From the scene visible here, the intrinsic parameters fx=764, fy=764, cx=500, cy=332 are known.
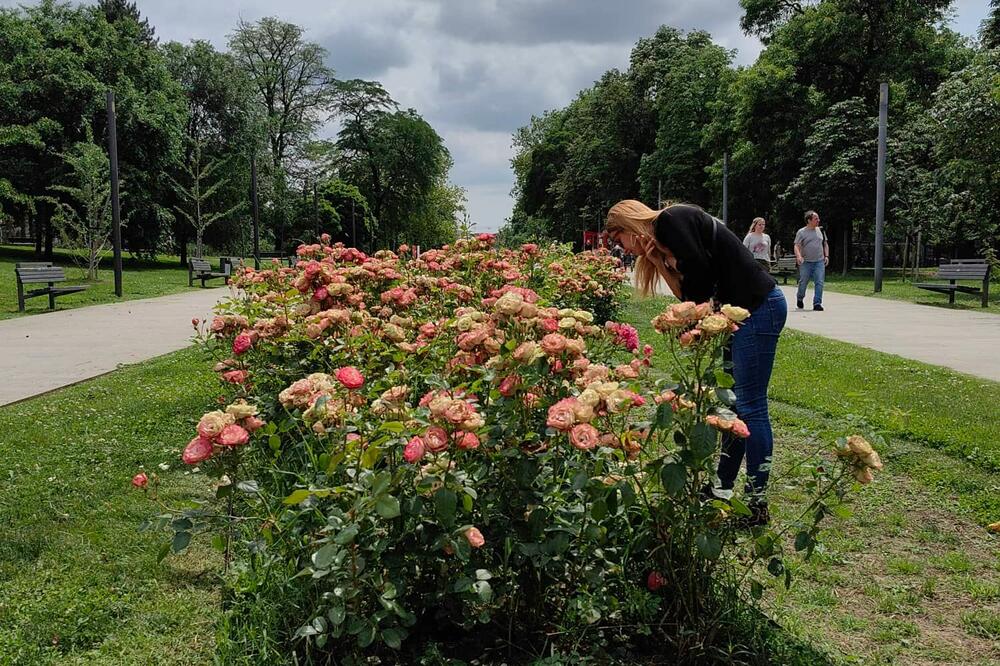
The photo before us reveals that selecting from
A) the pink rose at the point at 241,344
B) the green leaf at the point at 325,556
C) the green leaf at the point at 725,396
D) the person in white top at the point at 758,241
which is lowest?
the green leaf at the point at 325,556

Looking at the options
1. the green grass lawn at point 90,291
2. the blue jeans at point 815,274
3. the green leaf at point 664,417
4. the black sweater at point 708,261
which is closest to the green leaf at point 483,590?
the green leaf at point 664,417

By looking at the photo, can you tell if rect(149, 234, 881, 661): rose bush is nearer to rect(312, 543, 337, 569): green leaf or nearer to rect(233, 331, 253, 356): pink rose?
rect(312, 543, 337, 569): green leaf

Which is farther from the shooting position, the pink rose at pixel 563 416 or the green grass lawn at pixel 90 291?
the green grass lawn at pixel 90 291

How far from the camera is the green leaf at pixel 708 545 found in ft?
6.84

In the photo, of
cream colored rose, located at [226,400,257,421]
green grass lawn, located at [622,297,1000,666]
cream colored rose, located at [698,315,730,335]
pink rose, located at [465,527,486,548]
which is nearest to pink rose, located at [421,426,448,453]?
pink rose, located at [465,527,486,548]

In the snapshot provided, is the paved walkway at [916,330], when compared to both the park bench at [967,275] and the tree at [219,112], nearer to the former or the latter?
the park bench at [967,275]

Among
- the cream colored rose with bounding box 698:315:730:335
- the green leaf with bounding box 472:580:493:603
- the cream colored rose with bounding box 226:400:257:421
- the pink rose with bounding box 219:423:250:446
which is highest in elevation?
the cream colored rose with bounding box 698:315:730:335

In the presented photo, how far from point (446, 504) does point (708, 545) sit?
29.3 inches

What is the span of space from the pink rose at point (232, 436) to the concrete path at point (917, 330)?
7.02 m

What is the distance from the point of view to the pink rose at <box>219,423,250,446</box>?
2045 mm

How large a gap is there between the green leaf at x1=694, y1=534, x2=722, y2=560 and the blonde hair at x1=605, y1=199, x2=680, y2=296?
4.75 ft

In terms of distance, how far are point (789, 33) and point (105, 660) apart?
35.6 meters

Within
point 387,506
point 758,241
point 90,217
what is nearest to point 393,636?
point 387,506

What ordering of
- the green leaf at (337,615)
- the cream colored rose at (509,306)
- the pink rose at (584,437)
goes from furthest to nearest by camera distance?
the cream colored rose at (509,306)
the green leaf at (337,615)
the pink rose at (584,437)
